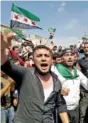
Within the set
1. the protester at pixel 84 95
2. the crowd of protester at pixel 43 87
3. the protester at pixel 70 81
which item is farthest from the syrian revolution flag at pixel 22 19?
the crowd of protester at pixel 43 87

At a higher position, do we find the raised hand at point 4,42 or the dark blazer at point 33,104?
the raised hand at point 4,42

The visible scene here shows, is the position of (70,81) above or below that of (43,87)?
below

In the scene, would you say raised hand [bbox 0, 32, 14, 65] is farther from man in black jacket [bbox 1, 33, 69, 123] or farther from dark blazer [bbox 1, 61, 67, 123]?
dark blazer [bbox 1, 61, 67, 123]

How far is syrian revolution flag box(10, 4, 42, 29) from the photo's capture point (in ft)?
43.6

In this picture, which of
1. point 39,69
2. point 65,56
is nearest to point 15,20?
point 65,56

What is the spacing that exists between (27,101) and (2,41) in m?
1.56

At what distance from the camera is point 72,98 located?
528cm

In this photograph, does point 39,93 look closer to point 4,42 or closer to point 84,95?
point 4,42

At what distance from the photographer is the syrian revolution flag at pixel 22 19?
13280 mm

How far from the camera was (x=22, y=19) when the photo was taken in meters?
14.2

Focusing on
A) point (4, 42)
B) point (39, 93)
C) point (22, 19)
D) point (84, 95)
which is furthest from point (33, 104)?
point (22, 19)

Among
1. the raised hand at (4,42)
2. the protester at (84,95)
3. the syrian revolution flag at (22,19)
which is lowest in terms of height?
the protester at (84,95)

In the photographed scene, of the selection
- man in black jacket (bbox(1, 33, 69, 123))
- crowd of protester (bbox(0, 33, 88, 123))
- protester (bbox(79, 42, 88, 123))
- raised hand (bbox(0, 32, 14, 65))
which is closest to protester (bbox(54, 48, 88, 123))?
crowd of protester (bbox(0, 33, 88, 123))

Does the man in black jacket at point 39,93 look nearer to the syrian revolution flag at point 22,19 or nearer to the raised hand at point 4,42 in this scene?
the raised hand at point 4,42
